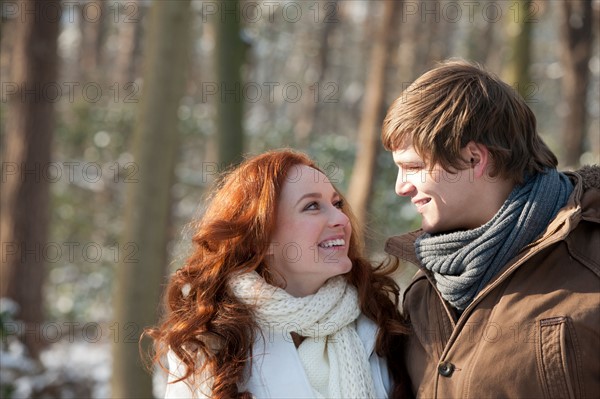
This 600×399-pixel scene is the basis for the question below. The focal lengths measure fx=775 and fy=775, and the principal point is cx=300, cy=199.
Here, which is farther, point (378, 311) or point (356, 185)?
point (356, 185)

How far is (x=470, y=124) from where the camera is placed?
2.53 m

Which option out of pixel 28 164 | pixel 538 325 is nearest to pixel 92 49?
pixel 28 164

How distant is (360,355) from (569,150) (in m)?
8.22

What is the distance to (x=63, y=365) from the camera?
25.8ft

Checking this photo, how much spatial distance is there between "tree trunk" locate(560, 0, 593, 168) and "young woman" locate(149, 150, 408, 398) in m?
8.01

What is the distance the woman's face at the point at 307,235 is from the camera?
2781 mm

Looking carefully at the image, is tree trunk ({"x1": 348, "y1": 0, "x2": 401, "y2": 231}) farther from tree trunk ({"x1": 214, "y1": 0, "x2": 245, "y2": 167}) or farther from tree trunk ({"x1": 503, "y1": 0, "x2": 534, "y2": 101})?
tree trunk ({"x1": 214, "y1": 0, "x2": 245, "y2": 167})

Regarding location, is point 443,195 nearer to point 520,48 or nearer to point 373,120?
point 520,48

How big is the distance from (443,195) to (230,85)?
14.2ft

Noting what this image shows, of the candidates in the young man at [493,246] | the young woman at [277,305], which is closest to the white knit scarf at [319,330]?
the young woman at [277,305]

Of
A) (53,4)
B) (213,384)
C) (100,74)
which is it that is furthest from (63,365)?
(100,74)

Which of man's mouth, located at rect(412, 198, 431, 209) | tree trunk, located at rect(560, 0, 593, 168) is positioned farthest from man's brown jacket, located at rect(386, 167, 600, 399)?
tree trunk, located at rect(560, 0, 593, 168)

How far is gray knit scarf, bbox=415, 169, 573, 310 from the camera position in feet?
8.01

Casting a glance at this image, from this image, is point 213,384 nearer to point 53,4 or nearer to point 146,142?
point 146,142
